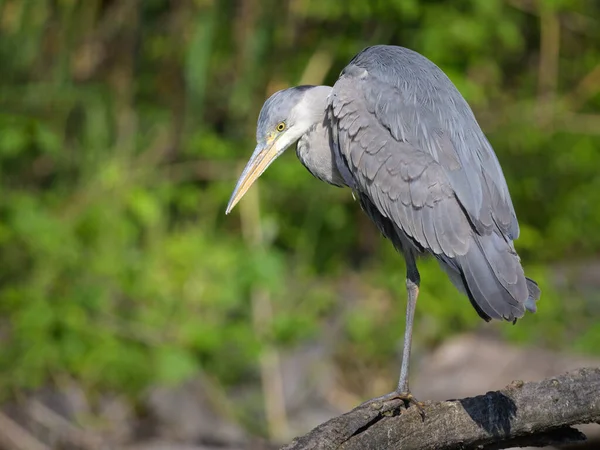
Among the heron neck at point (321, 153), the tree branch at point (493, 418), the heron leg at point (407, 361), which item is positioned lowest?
the tree branch at point (493, 418)

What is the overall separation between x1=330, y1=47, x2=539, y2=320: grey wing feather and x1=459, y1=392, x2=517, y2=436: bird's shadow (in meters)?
0.31

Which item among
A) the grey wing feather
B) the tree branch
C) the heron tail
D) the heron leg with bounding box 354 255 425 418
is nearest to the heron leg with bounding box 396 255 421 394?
the heron leg with bounding box 354 255 425 418

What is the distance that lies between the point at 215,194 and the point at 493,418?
13.8ft

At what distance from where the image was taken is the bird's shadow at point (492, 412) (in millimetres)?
3445

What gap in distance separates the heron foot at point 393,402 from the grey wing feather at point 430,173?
38 cm

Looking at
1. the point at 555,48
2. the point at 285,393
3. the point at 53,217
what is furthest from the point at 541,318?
the point at 53,217

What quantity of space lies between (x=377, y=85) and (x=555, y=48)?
5103 mm

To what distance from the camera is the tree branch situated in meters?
3.34

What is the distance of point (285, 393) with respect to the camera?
6672mm

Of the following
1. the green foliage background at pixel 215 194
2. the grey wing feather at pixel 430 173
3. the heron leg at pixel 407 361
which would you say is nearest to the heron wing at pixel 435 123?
the grey wing feather at pixel 430 173

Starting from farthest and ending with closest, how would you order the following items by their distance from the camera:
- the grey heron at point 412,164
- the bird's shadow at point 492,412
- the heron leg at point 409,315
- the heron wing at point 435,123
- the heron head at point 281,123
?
the heron head at point 281,123 → the heron leg at point 409,315 → the heron wing at point 435,123 → the grey heron at point 412,164 → the bird's shadow at point 492,412

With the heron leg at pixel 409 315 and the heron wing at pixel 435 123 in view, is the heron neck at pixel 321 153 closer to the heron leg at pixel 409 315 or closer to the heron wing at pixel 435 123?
the heron wing at pixel 435 123

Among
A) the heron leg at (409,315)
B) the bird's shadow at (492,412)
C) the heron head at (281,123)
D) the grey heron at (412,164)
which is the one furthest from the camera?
the heron head at (281,123)

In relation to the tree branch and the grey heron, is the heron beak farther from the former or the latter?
the tree branch
